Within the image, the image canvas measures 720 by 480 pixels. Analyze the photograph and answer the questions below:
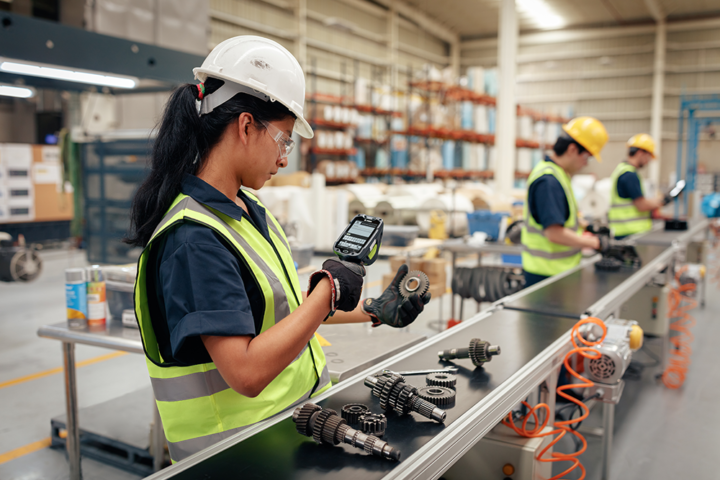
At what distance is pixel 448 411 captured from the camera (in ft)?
4.94

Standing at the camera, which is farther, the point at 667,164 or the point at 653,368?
the point at 667,164

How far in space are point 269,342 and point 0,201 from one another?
34.8 ft

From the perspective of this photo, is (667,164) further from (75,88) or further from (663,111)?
(75,88)

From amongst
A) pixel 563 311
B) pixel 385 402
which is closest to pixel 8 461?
pixel 385 402

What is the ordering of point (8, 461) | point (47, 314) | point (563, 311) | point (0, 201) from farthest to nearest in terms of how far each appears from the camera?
1. point (0, 201)
2. point (47, 314)
3. point (8, 461)
4. point (563, 311)

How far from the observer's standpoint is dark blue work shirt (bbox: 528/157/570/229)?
Answer: 349cm

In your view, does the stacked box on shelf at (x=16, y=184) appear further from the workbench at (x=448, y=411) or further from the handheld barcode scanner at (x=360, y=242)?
the handheld barcode scanner at (x=360, y=242)

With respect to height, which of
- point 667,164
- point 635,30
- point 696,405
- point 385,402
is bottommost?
point 696,405

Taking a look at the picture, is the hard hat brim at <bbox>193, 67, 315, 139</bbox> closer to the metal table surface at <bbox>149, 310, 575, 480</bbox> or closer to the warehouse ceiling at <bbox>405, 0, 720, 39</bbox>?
the metal table surface at <bbox>149, 310, 575, 480</bbox>

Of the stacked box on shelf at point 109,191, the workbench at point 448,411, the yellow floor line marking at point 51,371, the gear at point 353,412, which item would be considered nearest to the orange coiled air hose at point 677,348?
the workbench at point 448,411

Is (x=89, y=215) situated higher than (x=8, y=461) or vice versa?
(x=89, y=215)

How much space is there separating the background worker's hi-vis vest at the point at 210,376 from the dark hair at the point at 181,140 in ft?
0.22

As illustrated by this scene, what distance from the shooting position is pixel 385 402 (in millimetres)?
1482

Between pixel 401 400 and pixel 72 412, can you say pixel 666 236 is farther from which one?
pixel 72 412
